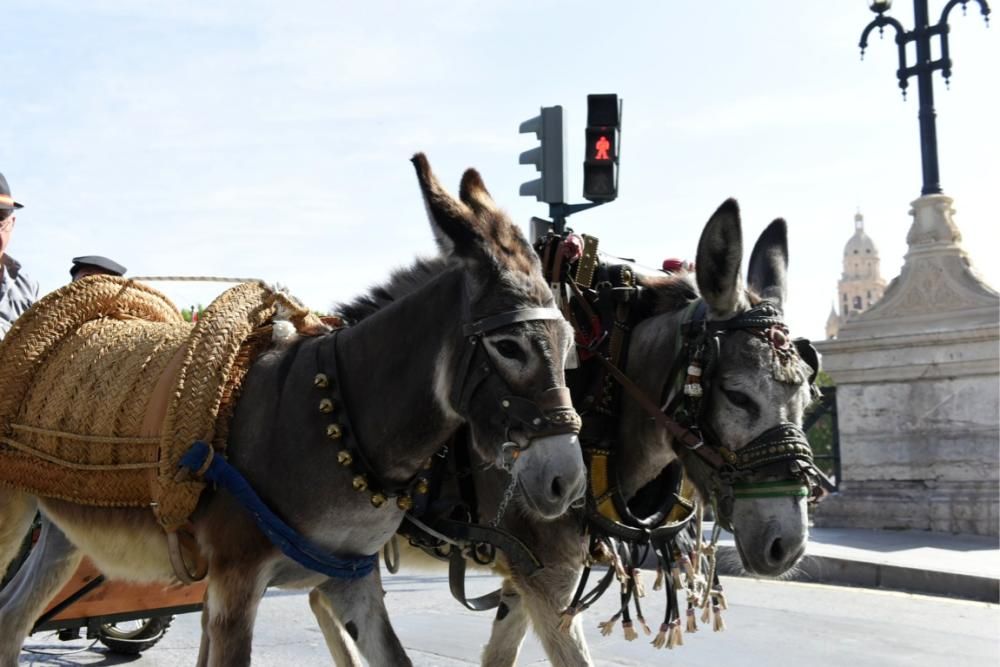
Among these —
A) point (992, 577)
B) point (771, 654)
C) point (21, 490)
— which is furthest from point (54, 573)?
point (992, 577)

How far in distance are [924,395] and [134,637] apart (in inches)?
369

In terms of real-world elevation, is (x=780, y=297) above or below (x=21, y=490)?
above

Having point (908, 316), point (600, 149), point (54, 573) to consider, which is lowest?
point (54, 573)

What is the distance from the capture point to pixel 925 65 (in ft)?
43.2

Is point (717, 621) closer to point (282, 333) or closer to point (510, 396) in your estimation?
point (510, 396)

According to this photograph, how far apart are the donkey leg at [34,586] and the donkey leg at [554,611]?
85.7 inches

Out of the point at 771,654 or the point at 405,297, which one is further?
the point at 771,654

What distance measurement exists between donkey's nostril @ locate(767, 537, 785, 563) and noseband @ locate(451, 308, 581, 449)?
104 centimetres

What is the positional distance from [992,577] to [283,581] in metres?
7.31

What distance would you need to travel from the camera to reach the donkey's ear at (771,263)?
4.56m

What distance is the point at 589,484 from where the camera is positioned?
4383mm

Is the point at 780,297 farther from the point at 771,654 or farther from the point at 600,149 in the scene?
the point at 600,149

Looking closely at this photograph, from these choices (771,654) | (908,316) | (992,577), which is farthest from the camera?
(908,316)

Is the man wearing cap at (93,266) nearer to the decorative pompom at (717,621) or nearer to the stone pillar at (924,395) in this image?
the decorative pompom at (717,621)
